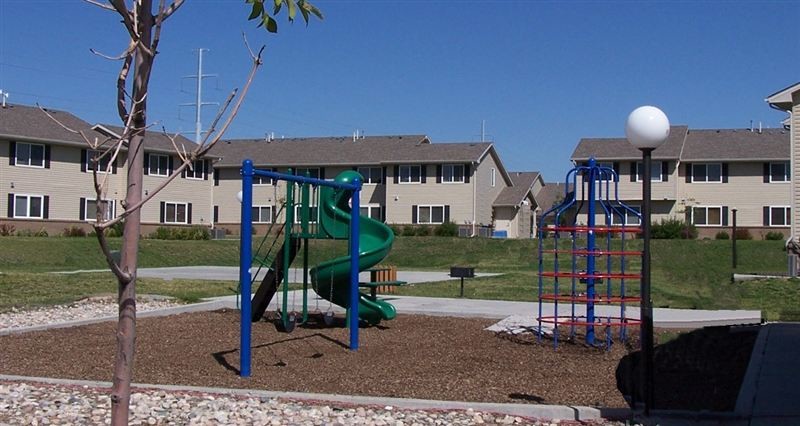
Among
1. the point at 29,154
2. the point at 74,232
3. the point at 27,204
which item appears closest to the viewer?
the point at 74,232

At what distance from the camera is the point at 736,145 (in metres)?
52.7

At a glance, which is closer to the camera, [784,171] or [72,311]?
[72,311]

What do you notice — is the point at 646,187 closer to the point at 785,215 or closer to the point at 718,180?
the point at 785,215

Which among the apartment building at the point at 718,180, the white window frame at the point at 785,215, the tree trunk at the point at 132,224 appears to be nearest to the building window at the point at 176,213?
the apartment building at the point at 718,180

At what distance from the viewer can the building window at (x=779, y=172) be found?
5069cm

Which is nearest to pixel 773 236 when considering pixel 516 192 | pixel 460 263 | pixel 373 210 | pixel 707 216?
pixel 707 216

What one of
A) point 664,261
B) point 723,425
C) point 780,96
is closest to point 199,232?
point 664,261

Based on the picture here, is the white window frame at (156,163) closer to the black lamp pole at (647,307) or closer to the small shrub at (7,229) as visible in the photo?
the small shrub at (7,229)

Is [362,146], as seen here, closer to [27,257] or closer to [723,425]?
[27,257]

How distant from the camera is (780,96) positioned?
26156mm

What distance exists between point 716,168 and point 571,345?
4364 cm

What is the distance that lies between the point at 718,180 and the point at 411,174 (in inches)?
707

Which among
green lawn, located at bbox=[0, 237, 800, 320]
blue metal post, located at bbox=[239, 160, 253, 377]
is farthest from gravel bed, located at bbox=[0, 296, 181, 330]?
blue metal post, located at bbox=[239, 160, 253, 377]

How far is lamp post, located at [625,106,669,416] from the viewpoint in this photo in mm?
7602
